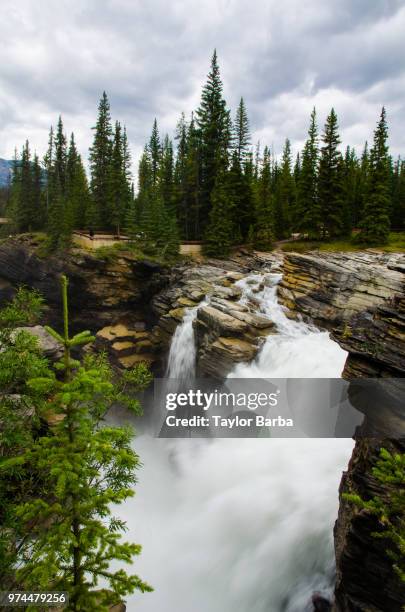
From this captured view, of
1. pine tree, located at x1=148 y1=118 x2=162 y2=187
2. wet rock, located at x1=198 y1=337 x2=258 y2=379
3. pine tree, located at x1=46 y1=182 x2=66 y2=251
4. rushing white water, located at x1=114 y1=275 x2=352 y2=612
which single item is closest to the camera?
rushing white water, located at x1=114 y1=275 x2=352 y2=612

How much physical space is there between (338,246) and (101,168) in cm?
3003

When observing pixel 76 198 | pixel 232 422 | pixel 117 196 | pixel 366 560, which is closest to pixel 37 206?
pixel 76 198

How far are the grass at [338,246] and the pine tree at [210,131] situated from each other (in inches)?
417

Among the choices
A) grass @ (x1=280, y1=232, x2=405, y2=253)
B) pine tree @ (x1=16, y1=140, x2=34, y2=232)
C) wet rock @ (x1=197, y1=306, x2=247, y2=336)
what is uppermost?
pine tree @ (x1=16, y1=140, x2=34, y2=232)

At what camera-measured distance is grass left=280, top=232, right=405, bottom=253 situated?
123 ft

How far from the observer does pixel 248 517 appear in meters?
14.1

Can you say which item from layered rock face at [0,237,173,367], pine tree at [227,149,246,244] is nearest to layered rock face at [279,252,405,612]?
layered rock face at [0,237,173,367]

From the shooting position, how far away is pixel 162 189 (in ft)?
145

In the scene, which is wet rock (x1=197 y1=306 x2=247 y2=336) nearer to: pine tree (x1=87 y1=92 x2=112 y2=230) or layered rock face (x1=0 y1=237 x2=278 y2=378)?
layered rock face (x1=0 y1=237 x2=278 y2=378)

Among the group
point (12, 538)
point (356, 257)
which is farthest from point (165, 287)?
point (12, 538)

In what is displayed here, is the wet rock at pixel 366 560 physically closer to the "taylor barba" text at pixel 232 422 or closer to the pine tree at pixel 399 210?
the "taylor barba" text at pixel 232 422

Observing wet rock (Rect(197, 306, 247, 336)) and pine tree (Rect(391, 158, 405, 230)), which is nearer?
wet rock (Rect(197, 306, 247, 336))

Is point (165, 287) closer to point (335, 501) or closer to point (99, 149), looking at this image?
point (99, 149)

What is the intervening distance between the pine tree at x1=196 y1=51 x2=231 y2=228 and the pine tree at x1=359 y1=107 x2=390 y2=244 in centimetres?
1695
